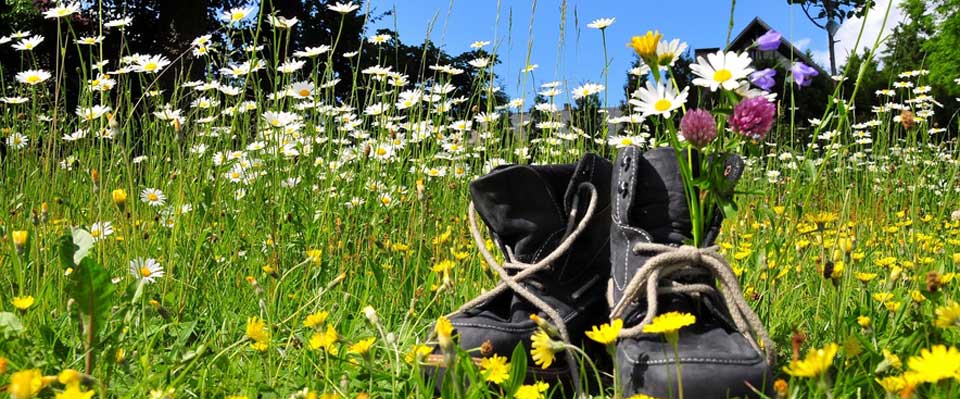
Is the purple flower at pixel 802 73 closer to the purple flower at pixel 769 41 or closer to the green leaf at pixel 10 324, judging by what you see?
the purple flower at pixel 769 41

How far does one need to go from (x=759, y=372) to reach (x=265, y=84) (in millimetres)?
9976

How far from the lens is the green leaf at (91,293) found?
878 millimetres

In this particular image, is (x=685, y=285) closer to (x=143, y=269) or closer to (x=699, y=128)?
(x=699, y=128)

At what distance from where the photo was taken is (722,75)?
922 millimetres

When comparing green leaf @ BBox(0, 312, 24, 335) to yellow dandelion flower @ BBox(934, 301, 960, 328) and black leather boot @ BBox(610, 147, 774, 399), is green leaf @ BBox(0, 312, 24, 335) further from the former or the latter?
yellow dandelion flower @ BBox(934, 301, 960, 328)

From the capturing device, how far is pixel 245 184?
2.11 meters

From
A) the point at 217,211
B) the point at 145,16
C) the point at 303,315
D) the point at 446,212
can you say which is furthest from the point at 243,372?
the point at 145,16

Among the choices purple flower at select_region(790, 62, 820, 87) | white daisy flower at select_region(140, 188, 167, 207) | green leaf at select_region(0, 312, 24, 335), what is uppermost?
purple flower at select_region(790, 62, 820, 87)

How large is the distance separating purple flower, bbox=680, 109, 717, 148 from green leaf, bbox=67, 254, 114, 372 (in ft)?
2.23

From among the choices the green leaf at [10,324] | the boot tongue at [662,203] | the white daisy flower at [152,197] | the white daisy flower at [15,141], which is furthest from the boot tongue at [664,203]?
the white daisy flower at [15,141]

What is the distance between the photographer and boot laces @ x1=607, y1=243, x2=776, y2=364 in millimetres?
894

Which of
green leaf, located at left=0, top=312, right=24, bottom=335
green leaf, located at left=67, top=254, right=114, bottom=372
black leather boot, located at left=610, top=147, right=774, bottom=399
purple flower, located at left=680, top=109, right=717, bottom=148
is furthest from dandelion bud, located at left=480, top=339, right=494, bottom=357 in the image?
green leaf, located at left=0, top=312, right=24, bottom=335

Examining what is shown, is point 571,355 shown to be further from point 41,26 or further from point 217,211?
point 41,26

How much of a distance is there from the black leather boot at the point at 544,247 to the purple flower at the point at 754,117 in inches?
10.0
